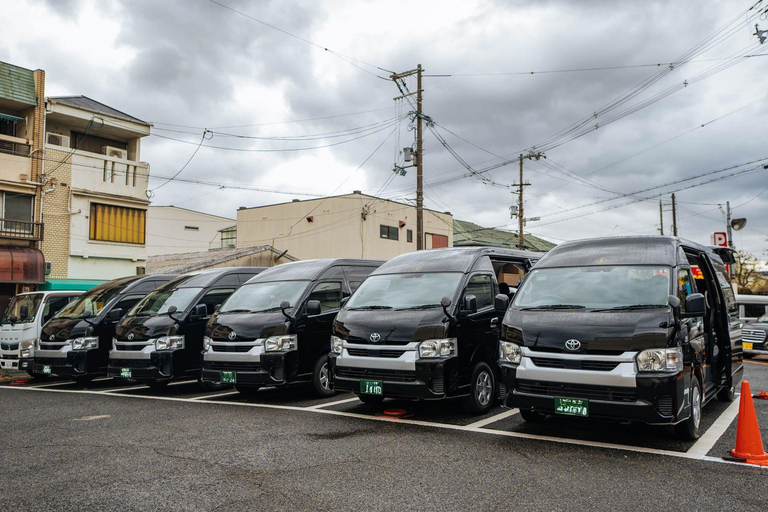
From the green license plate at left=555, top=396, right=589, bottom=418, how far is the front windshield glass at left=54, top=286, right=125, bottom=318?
10027mm

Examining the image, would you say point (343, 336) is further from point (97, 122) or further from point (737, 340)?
point (97, 122)

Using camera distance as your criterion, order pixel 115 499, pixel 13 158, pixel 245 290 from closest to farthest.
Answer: pixel 115 499, pixel 245 290, pixel 13 158

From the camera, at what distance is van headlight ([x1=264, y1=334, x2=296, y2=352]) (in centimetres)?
911

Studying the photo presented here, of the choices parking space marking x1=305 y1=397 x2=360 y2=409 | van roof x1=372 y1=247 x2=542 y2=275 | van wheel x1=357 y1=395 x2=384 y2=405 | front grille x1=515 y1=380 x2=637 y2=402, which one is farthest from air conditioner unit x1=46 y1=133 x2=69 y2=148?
front grille x1=515 y1=380 x2=637 y2=402

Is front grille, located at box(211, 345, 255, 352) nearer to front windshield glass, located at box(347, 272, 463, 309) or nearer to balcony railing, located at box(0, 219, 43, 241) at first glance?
front windshield glass, located at box(347, 272, 463, 309)

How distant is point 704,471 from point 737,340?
169 inches

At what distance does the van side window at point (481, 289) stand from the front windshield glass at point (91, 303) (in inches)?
325

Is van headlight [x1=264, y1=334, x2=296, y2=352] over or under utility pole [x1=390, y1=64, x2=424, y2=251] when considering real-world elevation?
under

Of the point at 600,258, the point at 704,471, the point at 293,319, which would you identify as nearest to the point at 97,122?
the point at 293,319

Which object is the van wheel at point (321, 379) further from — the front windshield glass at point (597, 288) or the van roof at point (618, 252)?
the van roof at point (618, 252)

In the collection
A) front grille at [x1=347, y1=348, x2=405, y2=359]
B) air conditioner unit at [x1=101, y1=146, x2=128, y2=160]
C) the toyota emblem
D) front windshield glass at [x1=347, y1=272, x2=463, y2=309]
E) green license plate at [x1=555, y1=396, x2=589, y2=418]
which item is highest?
air conditioner unit at [x1=101, y1=146, x2=128, y2=160]

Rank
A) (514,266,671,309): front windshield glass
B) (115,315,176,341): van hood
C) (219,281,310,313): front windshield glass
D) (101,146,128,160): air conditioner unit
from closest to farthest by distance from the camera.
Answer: (514,266,671,309): front windshield glass → (219,281,310,313): front windshield glass → (115,315,176,341): van hood → (101,146,128,160): air conditioner unit

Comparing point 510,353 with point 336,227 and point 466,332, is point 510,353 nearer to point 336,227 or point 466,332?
point 466,332

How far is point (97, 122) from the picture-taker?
25859 mm
